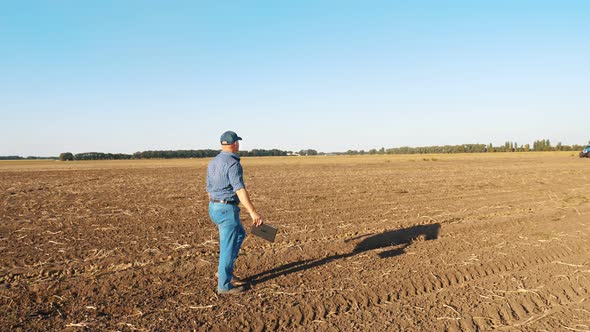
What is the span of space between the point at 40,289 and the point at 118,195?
11991 mm

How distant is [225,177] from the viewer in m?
5.07

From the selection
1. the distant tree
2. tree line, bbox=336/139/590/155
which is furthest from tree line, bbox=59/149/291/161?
tree line, bbox=336/139/590/155

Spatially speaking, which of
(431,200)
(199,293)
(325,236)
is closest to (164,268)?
(199,293)

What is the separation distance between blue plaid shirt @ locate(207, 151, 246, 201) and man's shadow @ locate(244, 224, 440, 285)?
1.42 m

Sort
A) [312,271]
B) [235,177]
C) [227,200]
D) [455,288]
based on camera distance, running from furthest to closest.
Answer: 1. [312,271]
2. [455,288]
3. [227,200]
4. [235,177]

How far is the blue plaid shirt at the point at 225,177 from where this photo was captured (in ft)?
16.3

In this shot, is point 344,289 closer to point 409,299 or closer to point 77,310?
point 409,299

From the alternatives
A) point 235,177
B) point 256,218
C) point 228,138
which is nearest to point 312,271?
point 256,218

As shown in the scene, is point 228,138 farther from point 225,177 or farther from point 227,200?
point 227,200

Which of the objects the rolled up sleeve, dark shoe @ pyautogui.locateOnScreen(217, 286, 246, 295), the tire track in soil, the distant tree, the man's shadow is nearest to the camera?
the tire track in soil

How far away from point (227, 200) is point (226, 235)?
457mm

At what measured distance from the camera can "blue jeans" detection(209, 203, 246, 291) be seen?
514cm

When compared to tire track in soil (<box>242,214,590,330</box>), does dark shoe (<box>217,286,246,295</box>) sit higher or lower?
higher

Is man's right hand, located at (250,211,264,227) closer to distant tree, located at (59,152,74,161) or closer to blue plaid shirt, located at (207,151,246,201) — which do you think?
blue plaid shirt, located at (207,151,246,201)
